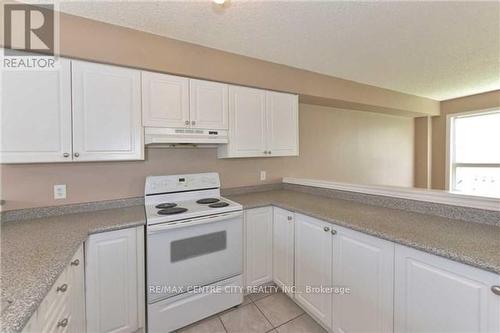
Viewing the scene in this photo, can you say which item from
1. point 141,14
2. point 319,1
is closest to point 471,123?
point 319,1

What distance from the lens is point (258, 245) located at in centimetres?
207

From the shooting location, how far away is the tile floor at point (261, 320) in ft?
5.57

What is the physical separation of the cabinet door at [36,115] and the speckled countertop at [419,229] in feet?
4.86

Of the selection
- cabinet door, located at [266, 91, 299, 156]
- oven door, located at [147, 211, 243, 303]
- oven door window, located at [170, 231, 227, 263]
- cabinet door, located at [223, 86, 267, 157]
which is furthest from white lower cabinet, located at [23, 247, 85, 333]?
cabinet door, located at [266, 91, 299, 156]

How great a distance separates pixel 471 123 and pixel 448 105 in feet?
1.54

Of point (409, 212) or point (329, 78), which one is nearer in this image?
point (409, 212)

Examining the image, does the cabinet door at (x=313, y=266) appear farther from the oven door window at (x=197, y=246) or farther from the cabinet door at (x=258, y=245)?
the oven door window at (x=197, y=246)

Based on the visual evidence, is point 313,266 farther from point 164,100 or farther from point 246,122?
point 164,100

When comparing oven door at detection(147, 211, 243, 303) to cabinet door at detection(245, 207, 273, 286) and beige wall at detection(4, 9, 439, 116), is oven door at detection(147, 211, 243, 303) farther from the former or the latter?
beige wall at detection(4, 9, 439, 116)

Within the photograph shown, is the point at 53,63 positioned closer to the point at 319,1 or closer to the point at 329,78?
the point at 319,1

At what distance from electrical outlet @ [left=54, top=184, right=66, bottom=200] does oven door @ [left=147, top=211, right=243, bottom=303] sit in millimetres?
857

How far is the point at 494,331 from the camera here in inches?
34.7

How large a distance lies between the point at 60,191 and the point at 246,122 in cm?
169

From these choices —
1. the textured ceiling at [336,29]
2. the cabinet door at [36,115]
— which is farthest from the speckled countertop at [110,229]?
the textured ceiling at [336,29]
